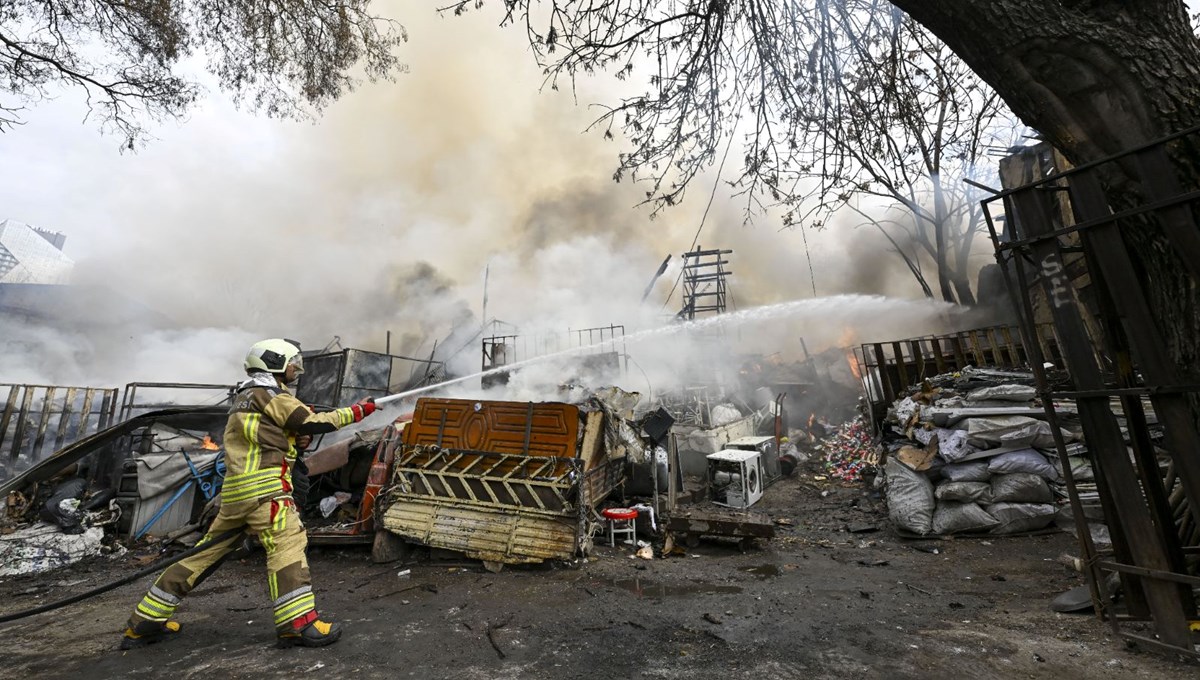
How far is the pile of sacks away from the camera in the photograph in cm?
593

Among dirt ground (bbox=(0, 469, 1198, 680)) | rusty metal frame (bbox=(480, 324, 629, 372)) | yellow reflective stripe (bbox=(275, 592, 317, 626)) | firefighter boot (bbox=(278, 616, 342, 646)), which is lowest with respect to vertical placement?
dirt ground (bbox=(0, 469, 1198, 680))

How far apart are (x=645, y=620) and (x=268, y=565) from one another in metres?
2.62

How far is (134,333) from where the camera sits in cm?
2133

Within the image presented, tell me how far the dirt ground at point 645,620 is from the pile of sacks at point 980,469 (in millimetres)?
308

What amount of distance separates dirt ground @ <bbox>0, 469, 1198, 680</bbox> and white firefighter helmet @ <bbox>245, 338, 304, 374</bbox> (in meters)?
1.91

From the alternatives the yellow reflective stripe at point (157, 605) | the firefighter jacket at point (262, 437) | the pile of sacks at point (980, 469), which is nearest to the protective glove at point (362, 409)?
the firefighter jacket at point (262, 437)

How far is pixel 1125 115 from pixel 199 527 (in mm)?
9303

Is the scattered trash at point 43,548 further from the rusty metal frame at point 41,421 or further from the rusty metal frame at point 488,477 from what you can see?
the rusty metal frame at point 488,477

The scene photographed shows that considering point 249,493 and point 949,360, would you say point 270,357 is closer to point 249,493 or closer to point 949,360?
Answer: point 249,493

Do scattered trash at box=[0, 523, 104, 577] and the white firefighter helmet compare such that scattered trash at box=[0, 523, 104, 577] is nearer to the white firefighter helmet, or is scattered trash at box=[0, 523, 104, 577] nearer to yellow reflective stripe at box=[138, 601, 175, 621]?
yellow reflective stripe at box=[138, 601, 175, 621]

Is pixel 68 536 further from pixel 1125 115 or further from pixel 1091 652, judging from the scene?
pixel 1125 115

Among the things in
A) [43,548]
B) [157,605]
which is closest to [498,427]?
[157,605]

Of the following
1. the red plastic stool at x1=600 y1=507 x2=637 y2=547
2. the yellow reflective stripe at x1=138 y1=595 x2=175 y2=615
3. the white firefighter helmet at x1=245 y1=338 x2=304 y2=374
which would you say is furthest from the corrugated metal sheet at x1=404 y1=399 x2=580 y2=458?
the yellow reflective stripe at x1=138 y1=595 x2=175 y2=615

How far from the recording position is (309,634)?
3.35m
